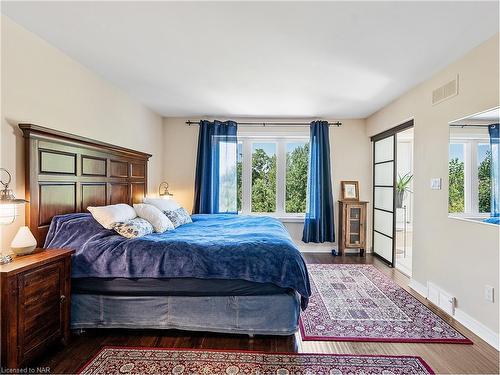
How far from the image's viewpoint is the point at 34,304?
1828 mm

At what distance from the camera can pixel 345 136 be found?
16.3 ft

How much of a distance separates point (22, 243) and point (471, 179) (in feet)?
12.0

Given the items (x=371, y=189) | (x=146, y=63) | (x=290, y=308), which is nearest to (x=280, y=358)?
(x=290, y=308)

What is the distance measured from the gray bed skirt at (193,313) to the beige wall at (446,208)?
1559mm

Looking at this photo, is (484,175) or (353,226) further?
(353,226)

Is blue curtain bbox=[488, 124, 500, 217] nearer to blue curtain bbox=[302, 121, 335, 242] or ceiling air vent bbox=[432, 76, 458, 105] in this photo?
ceiling air vent bbox=[432, 76, 458, 105]

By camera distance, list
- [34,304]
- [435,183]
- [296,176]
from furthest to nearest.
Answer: [296,176] < [435,183] < [34,304]

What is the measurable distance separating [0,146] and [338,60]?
2.83 meters

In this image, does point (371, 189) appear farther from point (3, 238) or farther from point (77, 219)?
point (3, 238)

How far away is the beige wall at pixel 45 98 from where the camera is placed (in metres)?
2.03

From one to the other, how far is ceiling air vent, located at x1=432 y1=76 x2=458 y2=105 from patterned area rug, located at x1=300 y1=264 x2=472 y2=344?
2118 mm

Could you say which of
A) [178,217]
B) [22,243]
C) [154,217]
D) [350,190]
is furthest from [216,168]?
[22,243]

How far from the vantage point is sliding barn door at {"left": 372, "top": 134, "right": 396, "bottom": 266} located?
4223 millimetres

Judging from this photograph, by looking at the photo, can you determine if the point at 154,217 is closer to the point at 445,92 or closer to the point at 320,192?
the point at 320,192
